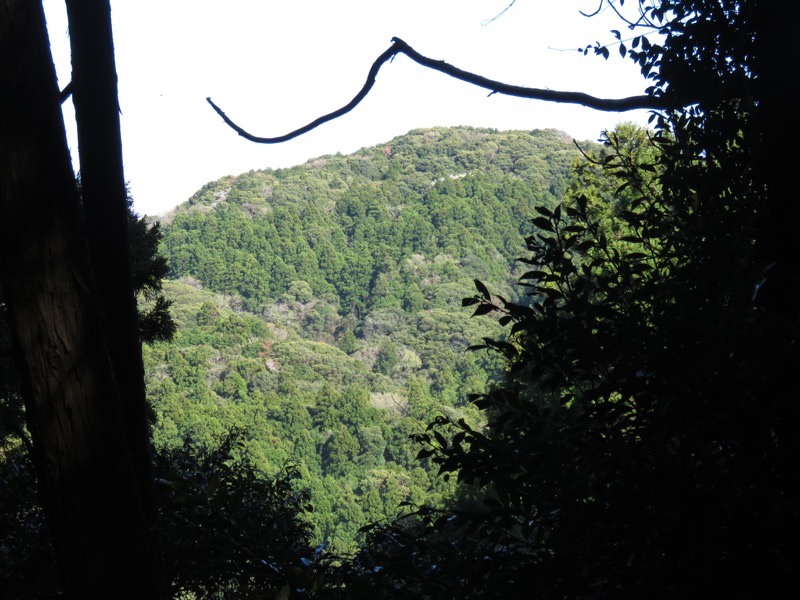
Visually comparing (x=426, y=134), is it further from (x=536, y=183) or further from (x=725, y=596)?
(x=725, y=596)

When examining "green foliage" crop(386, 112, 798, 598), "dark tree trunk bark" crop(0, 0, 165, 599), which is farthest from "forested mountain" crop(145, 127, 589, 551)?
"dark tree trunk bark" crop(0, 0, 165, 599)

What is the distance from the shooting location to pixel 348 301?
11400cm

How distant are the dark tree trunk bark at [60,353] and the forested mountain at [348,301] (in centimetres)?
4938

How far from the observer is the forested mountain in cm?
6869

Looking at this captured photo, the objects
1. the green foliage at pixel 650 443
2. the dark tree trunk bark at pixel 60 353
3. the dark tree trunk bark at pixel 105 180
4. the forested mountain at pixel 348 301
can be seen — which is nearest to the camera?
the green foliage at pixel 650 443

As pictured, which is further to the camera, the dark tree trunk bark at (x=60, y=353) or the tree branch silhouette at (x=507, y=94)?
the tree branch silhouette at (x=507, y=94)

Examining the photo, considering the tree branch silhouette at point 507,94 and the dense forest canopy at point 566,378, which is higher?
the tree branch silhouette at point 507,94

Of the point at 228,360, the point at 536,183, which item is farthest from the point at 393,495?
the point at 536,183

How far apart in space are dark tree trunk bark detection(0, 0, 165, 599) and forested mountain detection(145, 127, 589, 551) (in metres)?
49.4

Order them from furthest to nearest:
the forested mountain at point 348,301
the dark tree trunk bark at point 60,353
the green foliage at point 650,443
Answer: the forested mountain at point 348,301
the dark tree trunk bark at point 60,353
the green foliage at point 650,443

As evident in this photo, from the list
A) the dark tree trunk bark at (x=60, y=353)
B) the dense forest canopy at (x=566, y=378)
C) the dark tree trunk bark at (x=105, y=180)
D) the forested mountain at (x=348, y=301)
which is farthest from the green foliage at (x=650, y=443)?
the forested mountain at (x=348, y=301)

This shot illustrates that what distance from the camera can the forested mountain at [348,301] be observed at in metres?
68.7

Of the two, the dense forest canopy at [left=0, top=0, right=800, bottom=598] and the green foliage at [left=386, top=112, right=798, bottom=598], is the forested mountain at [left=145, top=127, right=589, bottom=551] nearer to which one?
the dense forest canopy at [left=0, top=0, right=800, bottom=598]

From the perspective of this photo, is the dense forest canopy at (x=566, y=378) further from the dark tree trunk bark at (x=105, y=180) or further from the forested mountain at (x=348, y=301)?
the forested mountain at (x=348, y=301)
